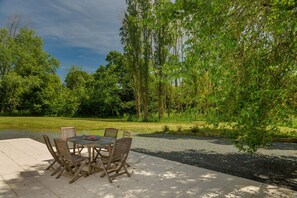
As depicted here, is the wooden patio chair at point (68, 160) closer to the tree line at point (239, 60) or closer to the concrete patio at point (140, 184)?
the concrete patio at point (140, 184)

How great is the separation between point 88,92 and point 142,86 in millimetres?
9878

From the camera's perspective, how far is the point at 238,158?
23.5 feet

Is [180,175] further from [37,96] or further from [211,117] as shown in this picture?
[37,96]

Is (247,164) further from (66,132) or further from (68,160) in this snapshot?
(66,132)

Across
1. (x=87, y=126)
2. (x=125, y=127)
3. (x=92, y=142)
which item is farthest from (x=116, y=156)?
(x=87, y=126)

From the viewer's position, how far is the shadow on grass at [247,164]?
5337 mm

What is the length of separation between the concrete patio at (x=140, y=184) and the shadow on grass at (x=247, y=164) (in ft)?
1.91

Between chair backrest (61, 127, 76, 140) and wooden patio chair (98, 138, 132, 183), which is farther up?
chair backrest (61, 127, 76, 140)

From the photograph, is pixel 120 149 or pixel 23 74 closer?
pixel 120 149

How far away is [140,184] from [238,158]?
162 inches

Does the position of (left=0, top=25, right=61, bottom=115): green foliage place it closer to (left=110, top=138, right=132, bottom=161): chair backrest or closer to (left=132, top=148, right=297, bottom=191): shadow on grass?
(left=132, top=148, right=297, bottom=191): shadow on grass

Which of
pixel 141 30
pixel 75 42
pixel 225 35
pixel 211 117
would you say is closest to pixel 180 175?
pixel 211 117

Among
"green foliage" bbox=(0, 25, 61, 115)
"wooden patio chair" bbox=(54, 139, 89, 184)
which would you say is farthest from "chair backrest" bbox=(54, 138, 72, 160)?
"green foliage" bbox=(0, 25, 61, 115)

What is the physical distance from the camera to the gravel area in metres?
5.51
